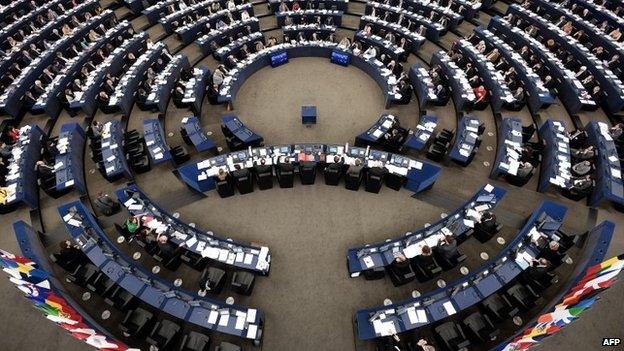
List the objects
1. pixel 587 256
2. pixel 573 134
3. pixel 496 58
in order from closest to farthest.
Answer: pixel 587 256, pixel 573 134, pixel 496 58

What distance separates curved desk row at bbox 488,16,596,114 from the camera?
738 inches

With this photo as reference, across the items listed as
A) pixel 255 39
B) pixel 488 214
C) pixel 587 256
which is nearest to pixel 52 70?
pixel 255 39

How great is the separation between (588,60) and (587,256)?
13.4m

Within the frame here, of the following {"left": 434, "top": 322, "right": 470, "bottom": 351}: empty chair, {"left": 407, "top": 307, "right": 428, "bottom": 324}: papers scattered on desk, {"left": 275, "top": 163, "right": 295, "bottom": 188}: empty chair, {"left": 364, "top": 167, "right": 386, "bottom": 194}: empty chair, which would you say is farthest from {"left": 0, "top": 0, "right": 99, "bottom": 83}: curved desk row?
{"left": 434, "top": 322, "right": 470, "bottom": 351}: empty chair

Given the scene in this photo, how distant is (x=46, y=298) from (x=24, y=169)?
8.15 meters

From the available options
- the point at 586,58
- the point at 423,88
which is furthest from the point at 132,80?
the point at 586,58

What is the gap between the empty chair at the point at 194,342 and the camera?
Answer: 1113 centimetres

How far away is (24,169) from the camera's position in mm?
15695

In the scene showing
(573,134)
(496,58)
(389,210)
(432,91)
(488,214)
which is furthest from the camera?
(496,58)

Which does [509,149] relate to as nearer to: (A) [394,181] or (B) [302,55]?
(A) [394,181]

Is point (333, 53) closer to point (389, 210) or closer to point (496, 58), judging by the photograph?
point (496, 58)

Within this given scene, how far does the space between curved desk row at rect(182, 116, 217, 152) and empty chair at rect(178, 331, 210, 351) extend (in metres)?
8.92

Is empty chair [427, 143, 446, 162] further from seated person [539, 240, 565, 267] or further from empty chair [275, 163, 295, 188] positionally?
empty chair [275, 163, 295, 188]

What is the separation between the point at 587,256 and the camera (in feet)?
40.1
